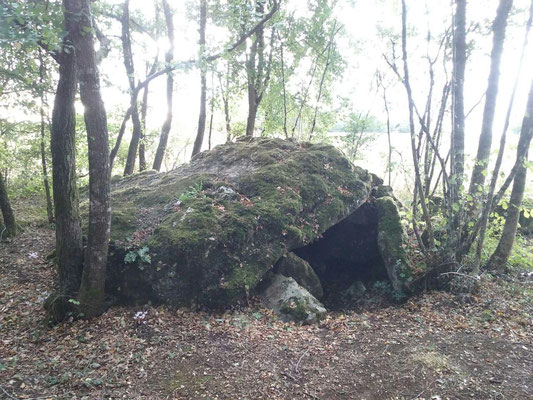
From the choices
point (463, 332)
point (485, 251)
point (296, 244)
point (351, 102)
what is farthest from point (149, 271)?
point (351, 102)

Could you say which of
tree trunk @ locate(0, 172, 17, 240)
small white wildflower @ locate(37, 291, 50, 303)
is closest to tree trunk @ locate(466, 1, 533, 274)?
small white wildflower @ locate(37, 291, 50, 303)

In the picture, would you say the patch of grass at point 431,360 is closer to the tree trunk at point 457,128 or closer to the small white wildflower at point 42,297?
the tree trunk at point 457,128

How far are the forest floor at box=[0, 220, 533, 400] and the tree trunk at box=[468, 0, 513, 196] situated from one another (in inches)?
108

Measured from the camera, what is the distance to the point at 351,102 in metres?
17.1

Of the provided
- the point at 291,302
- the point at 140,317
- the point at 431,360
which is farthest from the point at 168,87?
the point at 431,360

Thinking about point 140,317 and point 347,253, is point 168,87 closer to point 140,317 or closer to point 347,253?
point 347,253

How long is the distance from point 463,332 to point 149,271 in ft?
18.3

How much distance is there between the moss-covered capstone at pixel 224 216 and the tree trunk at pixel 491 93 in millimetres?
2650

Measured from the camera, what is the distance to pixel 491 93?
312 inches

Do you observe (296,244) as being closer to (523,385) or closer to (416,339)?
(416,339)

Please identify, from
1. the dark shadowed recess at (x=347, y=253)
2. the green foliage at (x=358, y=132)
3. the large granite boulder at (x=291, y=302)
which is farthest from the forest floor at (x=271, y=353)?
the green foliage at (x=358, y=132)

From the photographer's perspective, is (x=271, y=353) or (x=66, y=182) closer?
(x=271, y=353)

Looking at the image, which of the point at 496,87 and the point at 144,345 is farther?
the point at 496,87

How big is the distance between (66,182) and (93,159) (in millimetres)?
738
